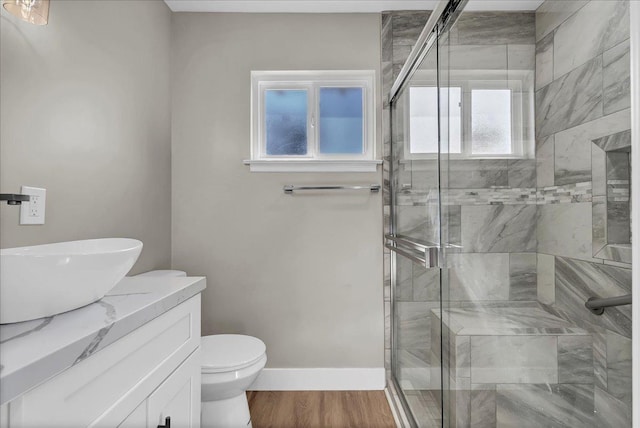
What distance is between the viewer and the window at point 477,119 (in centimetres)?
87

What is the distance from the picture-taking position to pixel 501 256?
0.94m

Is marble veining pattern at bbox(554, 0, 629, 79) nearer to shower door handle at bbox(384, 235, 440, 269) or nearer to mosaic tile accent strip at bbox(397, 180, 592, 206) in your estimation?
mosaic tile accent strip at bbox(397, 180, 592, 206)

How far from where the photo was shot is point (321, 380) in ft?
7.14

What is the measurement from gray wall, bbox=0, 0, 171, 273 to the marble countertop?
0.57 m

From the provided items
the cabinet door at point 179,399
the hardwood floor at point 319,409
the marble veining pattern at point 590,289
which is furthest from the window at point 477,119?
the hardwood floor at point 319,409

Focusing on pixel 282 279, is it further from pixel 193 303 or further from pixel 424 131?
pixel 424 131

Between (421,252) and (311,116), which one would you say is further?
(311,116)

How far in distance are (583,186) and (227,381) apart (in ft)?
4.63

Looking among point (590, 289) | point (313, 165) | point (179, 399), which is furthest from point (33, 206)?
point (590, 289)

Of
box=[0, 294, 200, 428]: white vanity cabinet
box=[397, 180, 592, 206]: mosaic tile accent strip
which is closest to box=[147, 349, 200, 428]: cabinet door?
box=[0, 294, 200, 428]: white vanity cabinet

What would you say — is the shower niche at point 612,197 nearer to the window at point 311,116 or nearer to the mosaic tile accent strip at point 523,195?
the mosaic tile accent strip at point 523,195

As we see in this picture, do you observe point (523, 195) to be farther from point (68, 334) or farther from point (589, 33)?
point (68, 334)

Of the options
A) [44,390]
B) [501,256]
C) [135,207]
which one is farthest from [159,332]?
[135,207]

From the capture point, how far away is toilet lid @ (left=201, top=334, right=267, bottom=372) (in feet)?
4.93
